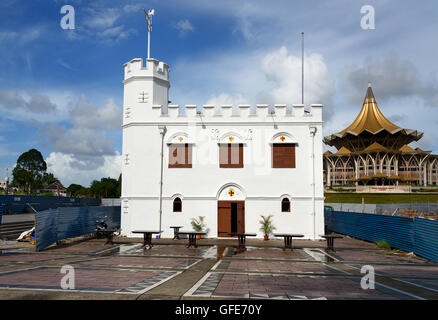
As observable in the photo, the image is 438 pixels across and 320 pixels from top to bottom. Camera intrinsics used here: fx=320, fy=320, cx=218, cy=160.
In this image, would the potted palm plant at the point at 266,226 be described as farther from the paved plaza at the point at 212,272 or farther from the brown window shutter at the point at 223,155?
the brown window shutter at the point at 223,155

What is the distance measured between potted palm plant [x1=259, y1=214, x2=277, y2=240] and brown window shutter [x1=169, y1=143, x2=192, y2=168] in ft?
19.2

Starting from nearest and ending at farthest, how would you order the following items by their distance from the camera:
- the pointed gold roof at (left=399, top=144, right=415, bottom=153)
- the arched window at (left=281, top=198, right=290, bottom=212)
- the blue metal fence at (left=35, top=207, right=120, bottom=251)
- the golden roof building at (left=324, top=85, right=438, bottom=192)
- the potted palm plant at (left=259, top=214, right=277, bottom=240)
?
the blue metal fence at (left=35, top=207, right=120, bottom=251)
the potted palm plant at (left=259, top=214, right=277, bottom=240)
the arched window at (left=281, top=198, right=290, bottom=212)
the golden roof building at (left=324, top=85, right=438, bottom=192)
the pointed gold roof at (left=399, top=144, right=415, bottom=153)

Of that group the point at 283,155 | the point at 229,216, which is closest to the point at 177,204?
the point at 229,216

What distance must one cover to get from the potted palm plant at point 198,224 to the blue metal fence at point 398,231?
401 inches

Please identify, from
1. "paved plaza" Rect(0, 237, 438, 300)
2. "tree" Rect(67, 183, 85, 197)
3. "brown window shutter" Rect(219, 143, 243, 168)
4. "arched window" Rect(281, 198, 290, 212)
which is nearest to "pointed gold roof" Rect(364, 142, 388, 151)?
"arched window" Rect(281, 198, 290, 212)

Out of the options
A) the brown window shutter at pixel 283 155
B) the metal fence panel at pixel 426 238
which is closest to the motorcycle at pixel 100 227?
the brown window shutter at pixel 283 155

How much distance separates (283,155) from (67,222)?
13.7 m

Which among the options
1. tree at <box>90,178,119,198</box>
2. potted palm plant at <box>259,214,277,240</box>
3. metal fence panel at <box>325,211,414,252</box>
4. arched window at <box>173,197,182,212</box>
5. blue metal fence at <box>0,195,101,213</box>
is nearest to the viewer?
metal fence panel at <box>325,211,414,252</box>

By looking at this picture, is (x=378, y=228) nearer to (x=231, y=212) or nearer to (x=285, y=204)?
(x=285, y=204)

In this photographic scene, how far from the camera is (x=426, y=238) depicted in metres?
14.2

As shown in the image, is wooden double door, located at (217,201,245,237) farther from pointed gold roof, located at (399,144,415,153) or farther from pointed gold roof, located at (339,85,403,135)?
pointed gold roof, located at (399,144,415,153)

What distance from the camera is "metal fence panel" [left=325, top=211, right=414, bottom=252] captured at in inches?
618

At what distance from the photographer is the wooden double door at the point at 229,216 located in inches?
794
